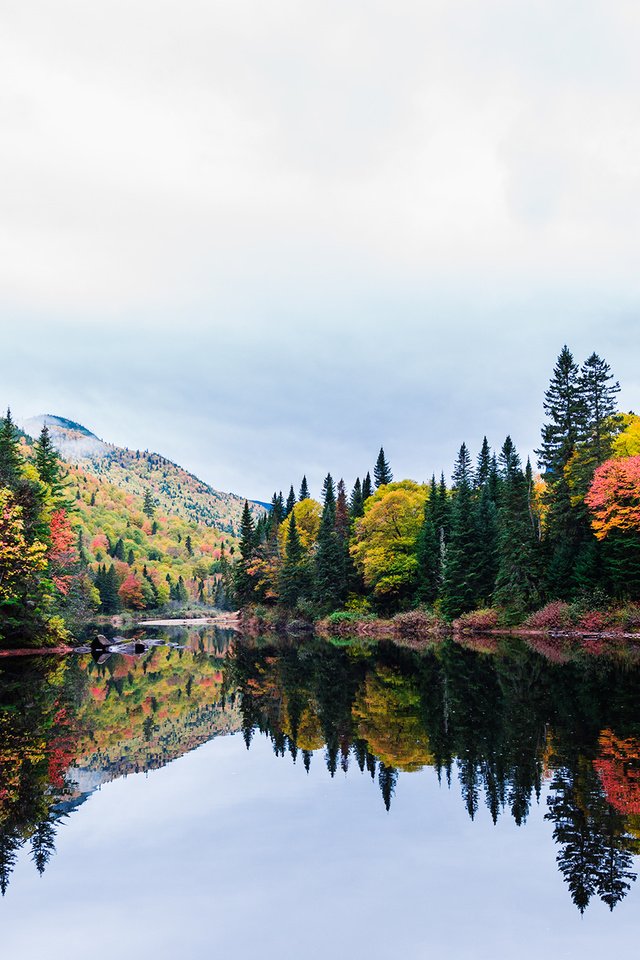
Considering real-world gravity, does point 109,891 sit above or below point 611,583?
below

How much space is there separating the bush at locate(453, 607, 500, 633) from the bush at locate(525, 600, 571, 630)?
14.3 ft

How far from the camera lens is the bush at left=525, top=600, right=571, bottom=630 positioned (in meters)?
45.4

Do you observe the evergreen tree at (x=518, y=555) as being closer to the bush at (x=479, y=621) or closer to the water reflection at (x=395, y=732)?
the bush at (x=479, y=621)

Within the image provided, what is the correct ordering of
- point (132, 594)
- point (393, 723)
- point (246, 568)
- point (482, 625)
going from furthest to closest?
point (132, 594), point (246, 568), point (482, 625), point (393, 723)

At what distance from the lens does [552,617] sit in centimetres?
4666

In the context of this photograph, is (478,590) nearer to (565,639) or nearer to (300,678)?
(565,639)

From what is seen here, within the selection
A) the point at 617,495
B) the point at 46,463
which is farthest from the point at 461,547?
the point at 46,463

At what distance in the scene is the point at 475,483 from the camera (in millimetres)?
102938

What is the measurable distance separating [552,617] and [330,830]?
41928 millimetres

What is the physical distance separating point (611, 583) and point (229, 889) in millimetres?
43751

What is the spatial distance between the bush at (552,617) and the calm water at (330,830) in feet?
91.9

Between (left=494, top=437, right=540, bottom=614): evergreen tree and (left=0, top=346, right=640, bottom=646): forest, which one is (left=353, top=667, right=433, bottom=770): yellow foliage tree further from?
(left=494, top=437, right=540, bottom=614): evergreen tree

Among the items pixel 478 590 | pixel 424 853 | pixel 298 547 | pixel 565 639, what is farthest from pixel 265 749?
pixel 298 547

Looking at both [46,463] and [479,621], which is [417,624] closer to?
[479,621]
